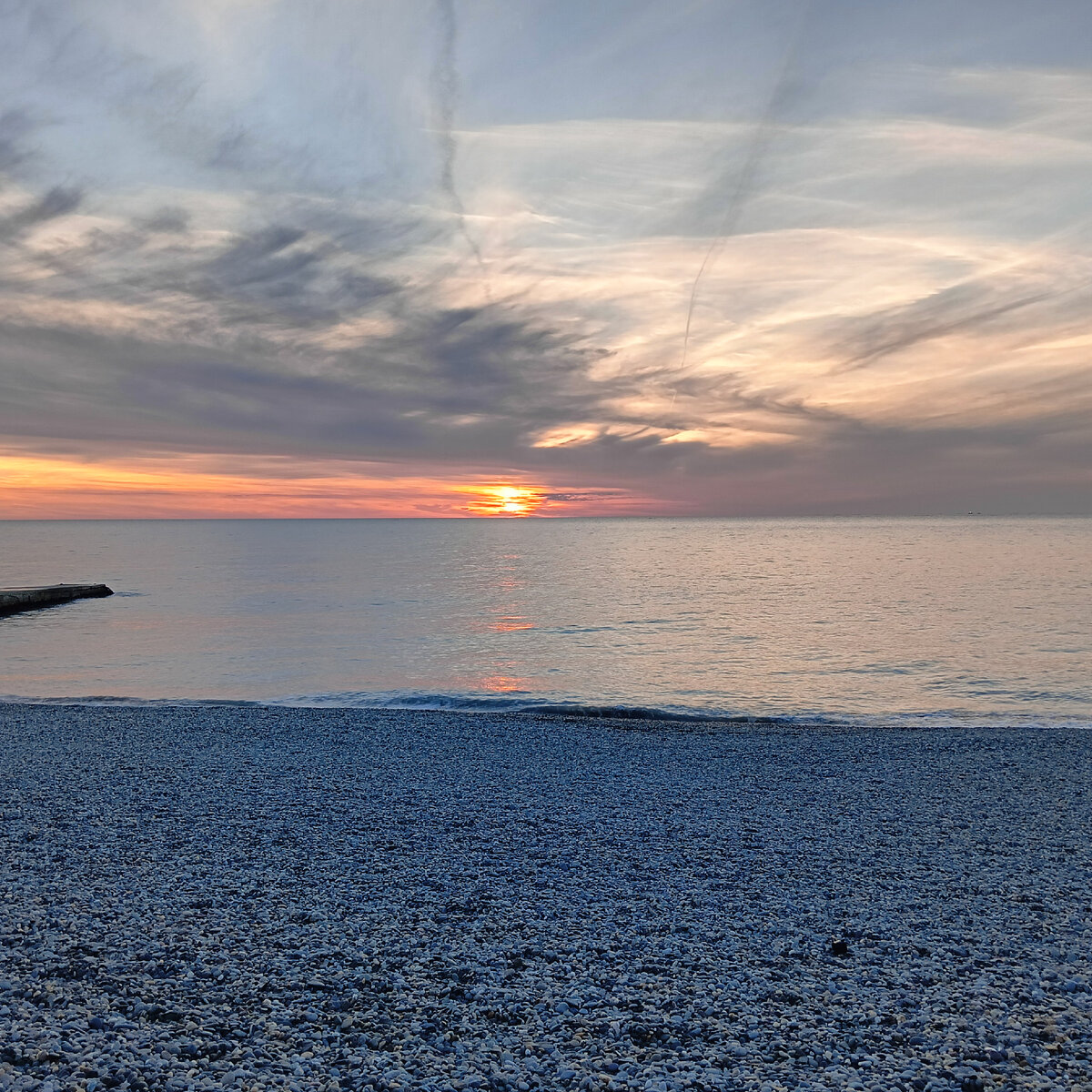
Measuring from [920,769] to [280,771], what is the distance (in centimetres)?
1007

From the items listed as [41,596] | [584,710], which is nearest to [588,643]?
[584,710]

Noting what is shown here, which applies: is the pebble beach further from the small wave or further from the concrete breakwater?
the concrete breakwater

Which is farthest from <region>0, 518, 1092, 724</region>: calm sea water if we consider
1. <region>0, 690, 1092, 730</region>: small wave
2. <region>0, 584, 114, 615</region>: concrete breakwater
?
<region>0, 584, 114, 615</region>: concrete breakwater

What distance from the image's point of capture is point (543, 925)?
684cm

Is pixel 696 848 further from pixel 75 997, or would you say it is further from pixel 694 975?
pixel 75 997

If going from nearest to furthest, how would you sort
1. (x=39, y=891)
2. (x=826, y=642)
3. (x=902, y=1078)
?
(x=902, y=1078) → (x=39, y=891) → (x=826, y=642)

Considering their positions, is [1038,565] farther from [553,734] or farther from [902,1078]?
[902,1078]

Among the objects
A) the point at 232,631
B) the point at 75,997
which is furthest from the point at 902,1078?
the point at 232,631

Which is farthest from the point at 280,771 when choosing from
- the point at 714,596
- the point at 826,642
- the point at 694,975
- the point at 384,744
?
the point at 714,596

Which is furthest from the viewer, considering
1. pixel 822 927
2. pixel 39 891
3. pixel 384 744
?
pixel 384 744

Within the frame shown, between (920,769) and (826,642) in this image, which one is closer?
(920,769)

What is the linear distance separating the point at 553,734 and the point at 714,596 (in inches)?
1339

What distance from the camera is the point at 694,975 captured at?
599 cm

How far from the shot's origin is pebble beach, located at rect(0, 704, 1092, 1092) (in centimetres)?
495
